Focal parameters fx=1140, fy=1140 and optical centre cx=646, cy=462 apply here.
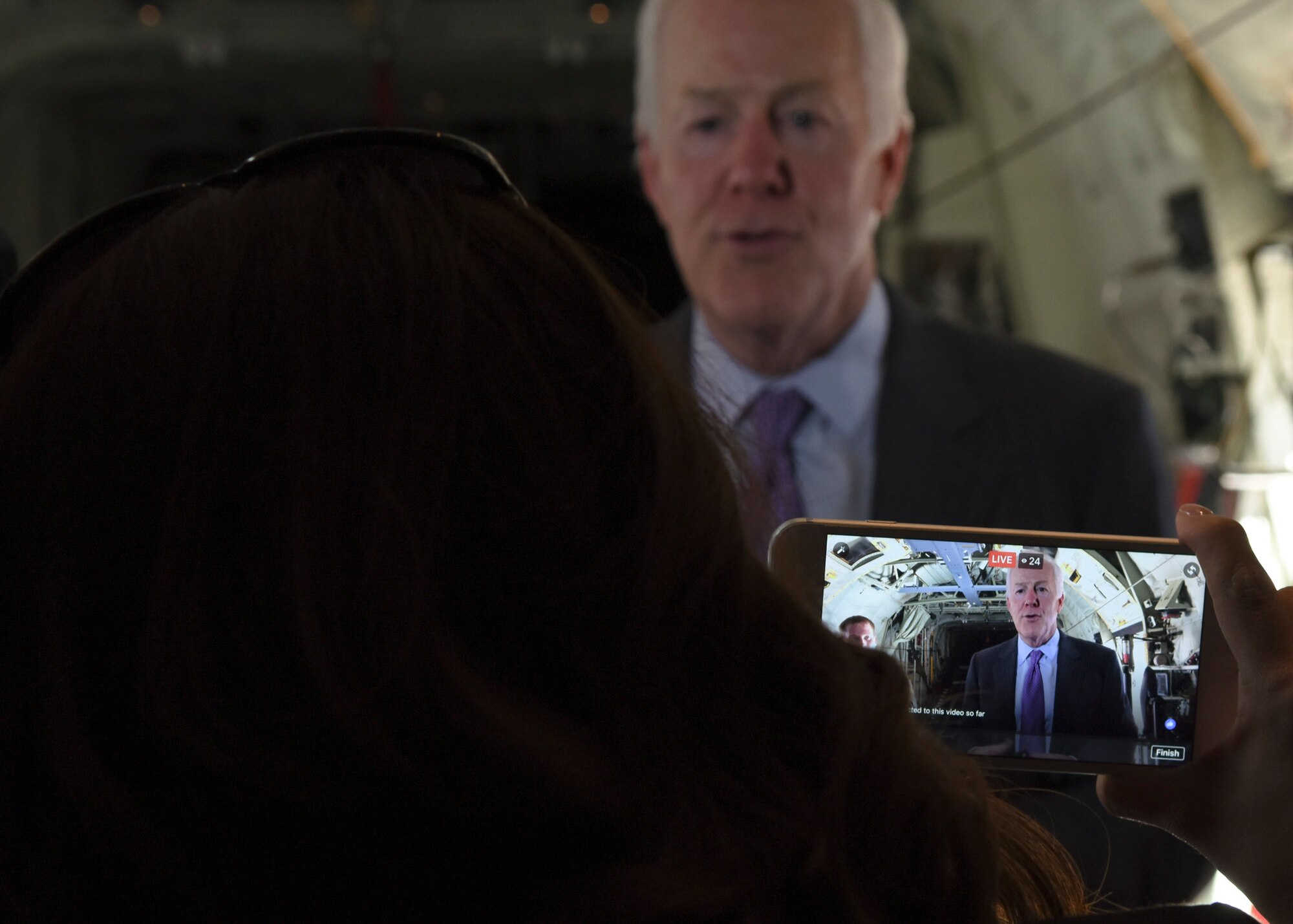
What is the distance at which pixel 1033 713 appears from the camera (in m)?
0.75

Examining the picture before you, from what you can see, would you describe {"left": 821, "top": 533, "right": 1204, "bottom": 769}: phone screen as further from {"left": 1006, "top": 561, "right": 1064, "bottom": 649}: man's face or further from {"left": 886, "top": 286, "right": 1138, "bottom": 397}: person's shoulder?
{"left": 886, "top": 286, "right": 1138, "bottom": 397}: person's shoulder

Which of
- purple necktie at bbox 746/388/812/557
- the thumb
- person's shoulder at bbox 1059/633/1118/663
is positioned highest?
purple necktie at bbox 746/388/812/557

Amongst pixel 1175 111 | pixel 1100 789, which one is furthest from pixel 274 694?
pixel 1175 111

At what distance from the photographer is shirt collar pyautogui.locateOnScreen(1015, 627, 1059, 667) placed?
76 centimetres

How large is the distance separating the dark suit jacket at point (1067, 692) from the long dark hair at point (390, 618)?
0.26m

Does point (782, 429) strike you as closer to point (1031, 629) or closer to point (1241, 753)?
point (1031, 629)

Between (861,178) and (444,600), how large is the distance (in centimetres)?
104

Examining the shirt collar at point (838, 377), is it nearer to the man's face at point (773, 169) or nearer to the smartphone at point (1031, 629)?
the man's face at point (773, 169)

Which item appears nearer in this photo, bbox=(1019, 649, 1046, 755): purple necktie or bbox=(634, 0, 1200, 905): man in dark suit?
bbox=(1019, 649, 1046, 755): purple necktie

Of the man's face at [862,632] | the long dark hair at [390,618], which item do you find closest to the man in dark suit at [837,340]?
Result: the man's face at [862,632]

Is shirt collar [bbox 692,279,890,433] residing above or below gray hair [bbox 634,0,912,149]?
below

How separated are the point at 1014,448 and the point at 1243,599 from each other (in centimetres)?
62

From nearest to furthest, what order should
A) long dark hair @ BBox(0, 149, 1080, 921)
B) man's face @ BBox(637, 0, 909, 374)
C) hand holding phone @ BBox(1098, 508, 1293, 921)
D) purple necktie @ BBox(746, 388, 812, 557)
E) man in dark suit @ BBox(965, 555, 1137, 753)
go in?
1. long dark hair @ BBox(0, 149, 1080, 921)
2. hand holding phone @ BBox(1098, 508, 1293, 921)
3. man in dark suit @ BBox(965, 555, 1137, 753)
4. purple necktie @ BBox(746, 388, 812, 557)
5. man's face @ BBox(637, 0, 909, 374)

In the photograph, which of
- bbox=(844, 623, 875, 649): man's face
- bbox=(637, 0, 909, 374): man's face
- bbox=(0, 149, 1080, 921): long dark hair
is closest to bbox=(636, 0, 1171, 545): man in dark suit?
bbox=(637, 0, 909, 374): man's face
